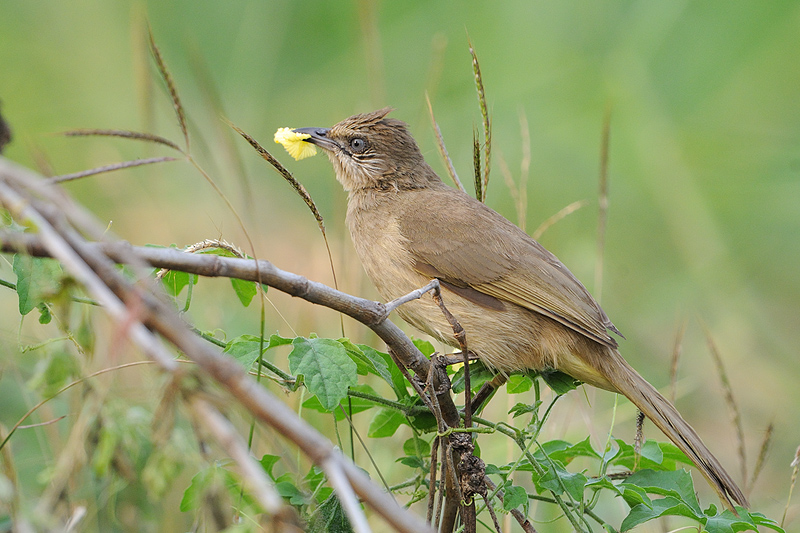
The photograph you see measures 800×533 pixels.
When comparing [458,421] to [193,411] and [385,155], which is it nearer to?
[193,411]

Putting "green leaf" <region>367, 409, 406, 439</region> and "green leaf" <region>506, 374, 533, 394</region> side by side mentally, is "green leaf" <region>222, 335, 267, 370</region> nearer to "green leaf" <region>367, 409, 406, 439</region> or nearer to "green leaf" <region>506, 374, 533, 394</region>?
"green leaf" <region>367, 409, 406, 439</region>

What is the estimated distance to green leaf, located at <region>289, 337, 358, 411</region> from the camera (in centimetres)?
204

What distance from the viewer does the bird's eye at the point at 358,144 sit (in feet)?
14.7

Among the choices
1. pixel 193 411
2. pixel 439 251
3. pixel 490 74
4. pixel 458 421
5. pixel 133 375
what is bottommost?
pixel 133 375

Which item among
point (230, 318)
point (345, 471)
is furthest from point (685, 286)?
point (345, 471)

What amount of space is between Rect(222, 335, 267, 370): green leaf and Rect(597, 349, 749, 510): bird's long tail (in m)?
1.74

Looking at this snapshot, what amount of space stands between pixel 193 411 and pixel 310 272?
4411 mm

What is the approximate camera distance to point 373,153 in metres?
4.47

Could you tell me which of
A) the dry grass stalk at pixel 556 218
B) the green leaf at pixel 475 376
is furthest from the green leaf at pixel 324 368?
the dry grass stalk at pixel 556 218

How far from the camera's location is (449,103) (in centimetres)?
754

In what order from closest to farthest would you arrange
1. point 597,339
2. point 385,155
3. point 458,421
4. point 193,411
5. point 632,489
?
1. point 193,411
2. point 632,489
3. point 458,421
4. point 597,339
5. point 385,155

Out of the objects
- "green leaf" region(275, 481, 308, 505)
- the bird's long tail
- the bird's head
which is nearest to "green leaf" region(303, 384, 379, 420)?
"green leaf" region(275, 481, 308, 505)

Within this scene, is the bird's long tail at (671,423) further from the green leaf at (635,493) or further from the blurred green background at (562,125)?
the blurred green background at (562,125)

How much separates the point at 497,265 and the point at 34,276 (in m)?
2.29
